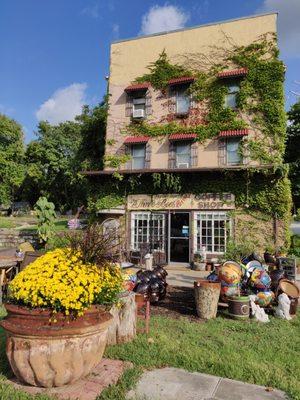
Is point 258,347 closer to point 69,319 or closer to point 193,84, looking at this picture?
point 69,319

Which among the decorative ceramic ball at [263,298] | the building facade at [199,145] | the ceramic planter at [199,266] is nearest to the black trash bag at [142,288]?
the decorative ceramic ball at [263,298]

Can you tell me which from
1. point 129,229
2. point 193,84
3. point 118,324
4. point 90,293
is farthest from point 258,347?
point 193,84

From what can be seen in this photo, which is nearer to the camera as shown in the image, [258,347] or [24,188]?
[258,347]

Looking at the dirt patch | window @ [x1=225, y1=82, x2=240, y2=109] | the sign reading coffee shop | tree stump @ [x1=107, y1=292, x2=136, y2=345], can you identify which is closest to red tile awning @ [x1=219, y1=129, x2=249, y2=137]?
window @ [x1=225, y1=82, x2=240, y2=109]

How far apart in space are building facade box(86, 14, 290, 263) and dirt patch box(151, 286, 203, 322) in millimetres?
6316

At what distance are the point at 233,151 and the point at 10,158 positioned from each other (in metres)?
37.0

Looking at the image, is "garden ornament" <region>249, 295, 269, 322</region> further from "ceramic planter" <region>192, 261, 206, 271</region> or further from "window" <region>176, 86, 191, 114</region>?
"window" <region>176, 86, 191, 114</region>

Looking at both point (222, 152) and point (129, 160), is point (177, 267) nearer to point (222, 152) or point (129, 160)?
point (222, 152)

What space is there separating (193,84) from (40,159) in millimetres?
32151

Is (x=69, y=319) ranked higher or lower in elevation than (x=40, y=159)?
lower

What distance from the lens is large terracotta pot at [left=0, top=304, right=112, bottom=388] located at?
11.5 ft

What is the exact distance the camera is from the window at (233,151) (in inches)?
645

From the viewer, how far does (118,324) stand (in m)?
5.19

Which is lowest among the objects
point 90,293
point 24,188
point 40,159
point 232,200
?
point 90,293
